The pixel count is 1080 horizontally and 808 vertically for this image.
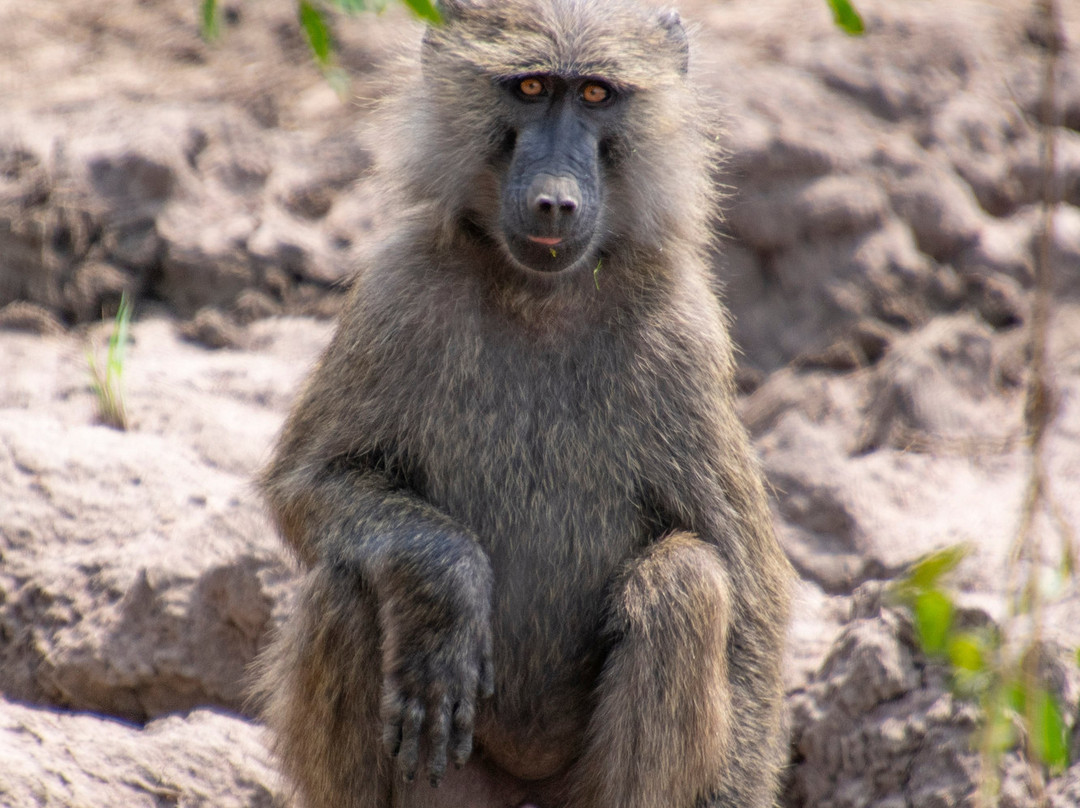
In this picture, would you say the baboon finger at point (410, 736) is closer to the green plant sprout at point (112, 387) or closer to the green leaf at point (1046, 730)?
the green leaf at point (1046, 730)

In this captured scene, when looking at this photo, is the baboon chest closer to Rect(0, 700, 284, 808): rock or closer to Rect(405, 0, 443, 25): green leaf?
Rect(0, 700, 284, 808): rock

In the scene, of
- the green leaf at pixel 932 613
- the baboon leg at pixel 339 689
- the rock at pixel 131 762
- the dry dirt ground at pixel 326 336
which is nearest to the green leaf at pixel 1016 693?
the green leaf at pixel 932 613

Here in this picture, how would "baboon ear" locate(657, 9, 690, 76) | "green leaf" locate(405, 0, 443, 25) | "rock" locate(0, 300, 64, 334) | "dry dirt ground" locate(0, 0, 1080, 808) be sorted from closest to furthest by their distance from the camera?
"green leaf" locate(405, 0, 443, 25) → "baboon ear" locate(657, 9, 690, 76) → "dry dirt ground" locate(0, 0, 1080, 808) → "rock" locate(0, 300, 64, 334)

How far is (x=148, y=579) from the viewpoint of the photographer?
12.9 feet

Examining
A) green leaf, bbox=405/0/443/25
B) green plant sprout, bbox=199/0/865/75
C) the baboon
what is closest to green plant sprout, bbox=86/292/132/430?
the baboon

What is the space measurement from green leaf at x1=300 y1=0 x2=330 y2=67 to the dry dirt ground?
1.95 meters

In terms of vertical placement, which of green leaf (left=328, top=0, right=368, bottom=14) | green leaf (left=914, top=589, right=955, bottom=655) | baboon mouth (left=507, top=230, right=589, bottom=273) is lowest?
baboon mouth (left=507, top=230, right=589, bottom=273)

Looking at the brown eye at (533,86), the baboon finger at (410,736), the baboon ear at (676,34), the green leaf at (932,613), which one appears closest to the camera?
the green leaf at (932,613)

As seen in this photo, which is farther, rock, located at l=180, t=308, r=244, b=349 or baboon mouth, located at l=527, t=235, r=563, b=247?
rock, located at l=180, t=308, r=244, b=349

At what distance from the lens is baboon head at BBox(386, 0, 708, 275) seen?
3027mm

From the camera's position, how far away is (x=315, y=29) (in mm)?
1715

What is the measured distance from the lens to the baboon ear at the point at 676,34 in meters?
3.53

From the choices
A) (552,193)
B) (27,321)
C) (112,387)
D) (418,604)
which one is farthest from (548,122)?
(27,321)

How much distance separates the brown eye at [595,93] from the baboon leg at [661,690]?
1.10 meters
